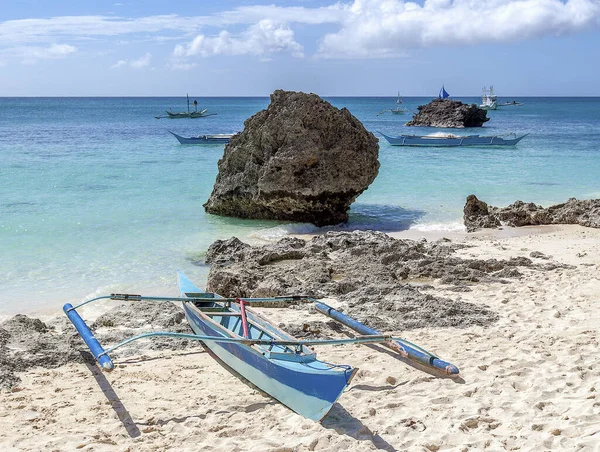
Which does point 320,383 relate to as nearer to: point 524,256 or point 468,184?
point 524,256

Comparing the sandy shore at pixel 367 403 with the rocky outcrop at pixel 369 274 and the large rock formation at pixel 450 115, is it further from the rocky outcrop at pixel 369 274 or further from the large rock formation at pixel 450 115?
the large rock formation at pixel 450 115

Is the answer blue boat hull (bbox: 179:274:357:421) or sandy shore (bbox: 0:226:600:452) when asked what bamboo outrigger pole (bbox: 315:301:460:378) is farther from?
blue boat hull (bbox: 179:274:357:421)

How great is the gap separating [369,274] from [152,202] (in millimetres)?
9598

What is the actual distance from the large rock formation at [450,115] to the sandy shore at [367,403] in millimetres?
52238

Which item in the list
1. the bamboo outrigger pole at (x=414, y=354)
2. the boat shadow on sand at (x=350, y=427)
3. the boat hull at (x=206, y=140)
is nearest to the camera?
the boat shadow on sand at (x=350, y=427)

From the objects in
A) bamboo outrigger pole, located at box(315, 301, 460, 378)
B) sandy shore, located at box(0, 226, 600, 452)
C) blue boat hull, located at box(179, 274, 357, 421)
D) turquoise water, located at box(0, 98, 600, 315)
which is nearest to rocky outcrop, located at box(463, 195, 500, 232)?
turquoise water, located at box(0, 98, 600, 315)

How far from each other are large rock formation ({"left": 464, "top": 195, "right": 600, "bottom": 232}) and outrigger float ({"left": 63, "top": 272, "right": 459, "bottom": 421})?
7.25 m

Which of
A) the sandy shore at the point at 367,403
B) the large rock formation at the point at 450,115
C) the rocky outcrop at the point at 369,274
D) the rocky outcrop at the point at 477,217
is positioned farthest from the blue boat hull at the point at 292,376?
the large rock formation at the point at 450,115

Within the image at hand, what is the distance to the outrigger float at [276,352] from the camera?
5090 mm

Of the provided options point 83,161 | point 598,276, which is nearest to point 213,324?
point 598,276

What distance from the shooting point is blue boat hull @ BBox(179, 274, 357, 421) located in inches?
196

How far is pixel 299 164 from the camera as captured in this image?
14.1 metres

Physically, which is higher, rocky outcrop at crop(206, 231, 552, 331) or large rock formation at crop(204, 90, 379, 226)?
large rock formation at crop(204, 90, 379, 226)

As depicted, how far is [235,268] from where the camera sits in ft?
31.3
